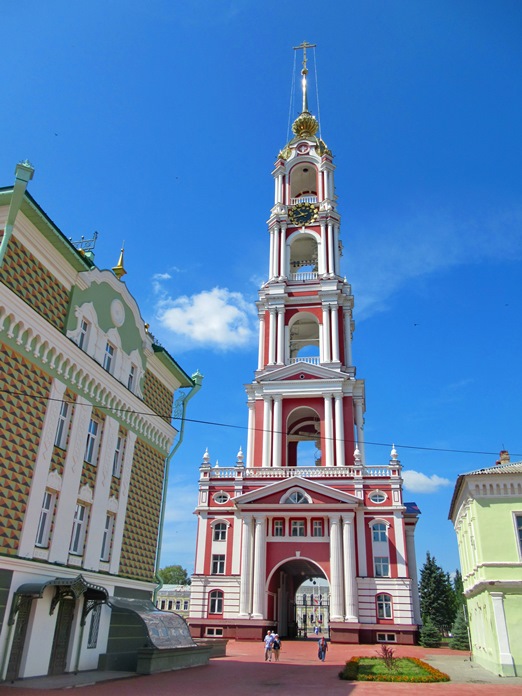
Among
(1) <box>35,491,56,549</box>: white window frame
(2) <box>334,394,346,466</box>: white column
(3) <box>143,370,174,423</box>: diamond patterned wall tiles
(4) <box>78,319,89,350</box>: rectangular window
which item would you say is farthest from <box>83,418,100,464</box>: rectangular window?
(2) <box>334,394,346,466</box>: white column

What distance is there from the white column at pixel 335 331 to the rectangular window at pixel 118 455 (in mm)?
27600

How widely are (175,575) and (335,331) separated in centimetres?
9257

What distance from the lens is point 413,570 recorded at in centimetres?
4181

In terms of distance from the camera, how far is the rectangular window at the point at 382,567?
39625 mm

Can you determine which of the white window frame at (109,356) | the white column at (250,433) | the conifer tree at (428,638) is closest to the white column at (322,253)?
the white column at (250,433)

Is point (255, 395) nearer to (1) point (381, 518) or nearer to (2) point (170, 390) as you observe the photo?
(1) point (381, 518)

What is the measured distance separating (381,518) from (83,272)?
2944 centimetres

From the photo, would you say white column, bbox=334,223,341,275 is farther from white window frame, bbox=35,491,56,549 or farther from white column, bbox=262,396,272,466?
white window frame, bbox=35,491,56,549

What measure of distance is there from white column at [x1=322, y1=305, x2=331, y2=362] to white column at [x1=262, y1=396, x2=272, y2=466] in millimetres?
6064

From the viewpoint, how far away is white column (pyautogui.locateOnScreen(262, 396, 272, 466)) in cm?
4558

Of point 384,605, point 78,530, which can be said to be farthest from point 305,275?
point 78,530

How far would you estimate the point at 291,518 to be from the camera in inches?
1631

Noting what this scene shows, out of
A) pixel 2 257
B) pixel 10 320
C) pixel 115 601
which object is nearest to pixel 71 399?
pixel 10 320

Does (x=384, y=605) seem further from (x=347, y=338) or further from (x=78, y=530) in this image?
(x=78, y=530)
